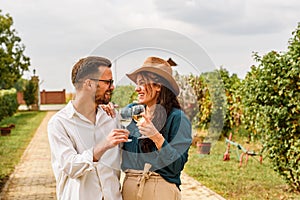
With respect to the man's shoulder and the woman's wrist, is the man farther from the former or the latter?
the woman's wrist

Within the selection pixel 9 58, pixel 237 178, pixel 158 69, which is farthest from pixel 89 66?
pixel 9 58

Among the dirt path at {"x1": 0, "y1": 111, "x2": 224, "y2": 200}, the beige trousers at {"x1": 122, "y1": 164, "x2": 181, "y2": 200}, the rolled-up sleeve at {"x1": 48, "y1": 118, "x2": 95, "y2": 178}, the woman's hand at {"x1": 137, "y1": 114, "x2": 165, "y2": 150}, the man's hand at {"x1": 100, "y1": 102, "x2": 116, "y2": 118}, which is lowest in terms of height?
the dirt path at {"x1": 0, "y1": 111, "x2": 224, "y2": 200}

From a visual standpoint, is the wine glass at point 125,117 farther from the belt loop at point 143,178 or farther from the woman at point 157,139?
the belt loop at point 143,178

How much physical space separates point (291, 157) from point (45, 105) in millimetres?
51554

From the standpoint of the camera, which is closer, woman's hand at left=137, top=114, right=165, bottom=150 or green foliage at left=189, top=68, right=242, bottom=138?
woman's hand at left=137, top=114, right=165, bottom=150

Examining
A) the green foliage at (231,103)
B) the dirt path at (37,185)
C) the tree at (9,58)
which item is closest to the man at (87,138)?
the dirt path at (37,185)

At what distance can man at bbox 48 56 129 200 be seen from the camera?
117 inches

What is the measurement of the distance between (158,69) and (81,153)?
635 millimetres

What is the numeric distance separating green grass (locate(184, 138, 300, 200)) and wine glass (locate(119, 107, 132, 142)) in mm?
5537

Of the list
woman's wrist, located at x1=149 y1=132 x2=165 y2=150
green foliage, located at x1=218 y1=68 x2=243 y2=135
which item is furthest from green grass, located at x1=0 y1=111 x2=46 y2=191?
woman's wrist, located at x1=149 y1=132 x2=165 y2=150

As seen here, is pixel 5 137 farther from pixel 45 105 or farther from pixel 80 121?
pixel 45 105

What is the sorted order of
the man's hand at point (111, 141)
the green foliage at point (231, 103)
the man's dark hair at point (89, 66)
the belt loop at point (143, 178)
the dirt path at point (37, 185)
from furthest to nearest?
the green foliage at point (231, 103)
the dirt path at point (37, 185)
the belt loop at point (143, 178)
the man's dark hair at point (89, 66)
the man's hand at point (111, 141)

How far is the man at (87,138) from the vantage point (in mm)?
2961

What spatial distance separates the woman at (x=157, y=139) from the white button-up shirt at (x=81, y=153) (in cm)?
15
